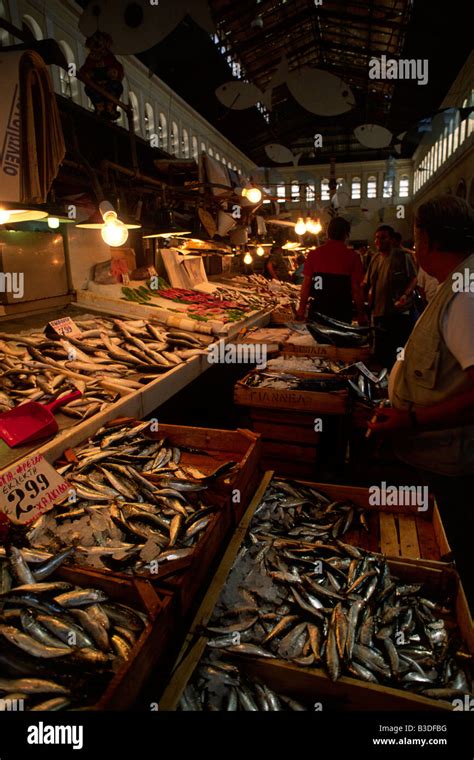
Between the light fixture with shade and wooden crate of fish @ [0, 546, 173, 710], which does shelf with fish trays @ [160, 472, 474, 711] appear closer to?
wooden crate of fish @ [0, 546, 173, 710]

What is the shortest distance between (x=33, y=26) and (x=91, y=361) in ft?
24.4

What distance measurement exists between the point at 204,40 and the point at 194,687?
16.0m

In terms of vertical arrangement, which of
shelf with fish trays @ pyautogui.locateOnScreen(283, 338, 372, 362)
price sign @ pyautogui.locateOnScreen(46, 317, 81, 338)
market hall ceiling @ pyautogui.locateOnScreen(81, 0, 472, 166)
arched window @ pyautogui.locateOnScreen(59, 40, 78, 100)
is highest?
market hall ceiling @ pyautogui.locateOnScreen(81, 0, 472, 166)

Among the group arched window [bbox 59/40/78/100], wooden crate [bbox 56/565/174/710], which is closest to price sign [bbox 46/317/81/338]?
wooden crate [bbox 56/565/174/710]

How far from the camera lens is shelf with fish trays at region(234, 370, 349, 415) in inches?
170

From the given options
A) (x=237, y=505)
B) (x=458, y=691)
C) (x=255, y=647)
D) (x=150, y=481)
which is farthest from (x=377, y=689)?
(x=150, y=481)

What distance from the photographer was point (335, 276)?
641 centimetres

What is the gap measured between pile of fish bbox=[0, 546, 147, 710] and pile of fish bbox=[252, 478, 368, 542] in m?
1.29

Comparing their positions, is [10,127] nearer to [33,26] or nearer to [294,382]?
[294,382]

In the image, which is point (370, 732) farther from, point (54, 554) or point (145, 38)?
point (145, 38)

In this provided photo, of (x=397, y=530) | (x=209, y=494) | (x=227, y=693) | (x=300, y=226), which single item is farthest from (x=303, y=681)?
(x=300, y=226)

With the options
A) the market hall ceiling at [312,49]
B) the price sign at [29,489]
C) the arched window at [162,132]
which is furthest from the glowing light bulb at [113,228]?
the arched window at [162,132]

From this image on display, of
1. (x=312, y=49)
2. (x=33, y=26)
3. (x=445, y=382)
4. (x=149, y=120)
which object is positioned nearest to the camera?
(x=445, y=382)

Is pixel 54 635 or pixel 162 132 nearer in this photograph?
pixel 54 635
